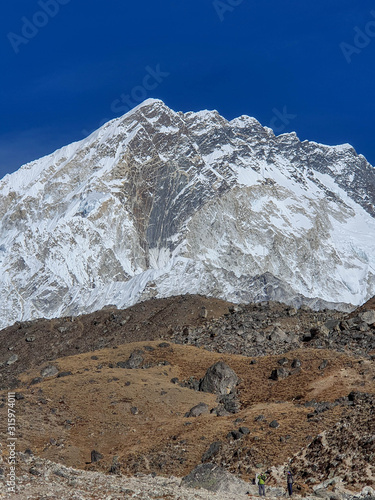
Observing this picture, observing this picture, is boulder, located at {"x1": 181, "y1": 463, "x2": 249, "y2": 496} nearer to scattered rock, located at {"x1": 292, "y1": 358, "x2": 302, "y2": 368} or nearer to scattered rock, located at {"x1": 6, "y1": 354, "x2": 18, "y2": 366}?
A: scattered rock, located at {"x1": 292, "y1": 358, "x2": 302, "y2": 368}

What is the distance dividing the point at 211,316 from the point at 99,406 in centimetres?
1949

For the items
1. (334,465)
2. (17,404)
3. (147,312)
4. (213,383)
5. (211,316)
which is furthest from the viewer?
(147,312)

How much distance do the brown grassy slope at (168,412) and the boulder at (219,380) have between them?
599 millimetres

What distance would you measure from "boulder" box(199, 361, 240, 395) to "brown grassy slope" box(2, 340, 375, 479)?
60 cm

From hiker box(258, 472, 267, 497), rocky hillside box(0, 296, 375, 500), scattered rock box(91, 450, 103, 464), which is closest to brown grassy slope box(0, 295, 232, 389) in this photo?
rocky hillside box(0, 296, 375, 500)

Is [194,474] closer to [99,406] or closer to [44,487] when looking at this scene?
[44,487]

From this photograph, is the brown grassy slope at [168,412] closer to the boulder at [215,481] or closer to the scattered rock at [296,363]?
the scattered rock at [296,363]

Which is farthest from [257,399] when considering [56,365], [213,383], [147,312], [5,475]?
[147,312]

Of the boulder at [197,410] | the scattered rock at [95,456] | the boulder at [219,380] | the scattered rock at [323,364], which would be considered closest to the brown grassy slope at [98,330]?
the boulder at [219,380]

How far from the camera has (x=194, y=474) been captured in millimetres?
24938

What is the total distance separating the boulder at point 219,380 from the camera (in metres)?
36.5

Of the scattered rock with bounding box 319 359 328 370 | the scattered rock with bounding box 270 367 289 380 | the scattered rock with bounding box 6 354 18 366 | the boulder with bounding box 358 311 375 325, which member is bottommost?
the scattered rock with bounding box 270 367 289 380

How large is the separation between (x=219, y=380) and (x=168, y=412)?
12.8 feet

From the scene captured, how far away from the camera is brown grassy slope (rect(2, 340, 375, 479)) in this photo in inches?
1073
